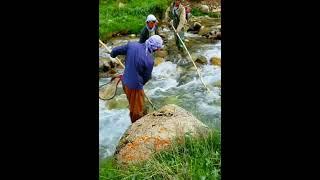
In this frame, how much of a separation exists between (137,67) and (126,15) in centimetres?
34

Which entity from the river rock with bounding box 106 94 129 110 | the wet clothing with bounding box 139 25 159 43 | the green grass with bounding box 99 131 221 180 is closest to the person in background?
the wet clothing with bounding box 139 25 159 43

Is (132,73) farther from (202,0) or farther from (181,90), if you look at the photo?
(202,0)

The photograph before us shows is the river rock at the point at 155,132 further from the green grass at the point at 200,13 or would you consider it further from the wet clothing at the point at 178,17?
the green grass at the point at 200,13

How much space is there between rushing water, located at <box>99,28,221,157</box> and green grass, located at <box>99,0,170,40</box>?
0.29ft

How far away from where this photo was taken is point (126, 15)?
15.5 feet

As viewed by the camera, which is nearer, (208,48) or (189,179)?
(189,179)

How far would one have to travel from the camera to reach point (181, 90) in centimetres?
464

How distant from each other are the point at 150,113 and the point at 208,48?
551mm

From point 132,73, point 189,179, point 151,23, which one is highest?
point 151,23

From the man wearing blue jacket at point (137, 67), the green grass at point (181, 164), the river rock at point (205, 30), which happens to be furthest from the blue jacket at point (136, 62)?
the green grass at point (181, 164)

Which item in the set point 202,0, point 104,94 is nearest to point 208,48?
point 202,0

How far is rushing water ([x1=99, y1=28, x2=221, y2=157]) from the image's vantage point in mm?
4535

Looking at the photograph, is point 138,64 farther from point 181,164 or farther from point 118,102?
point 181,164

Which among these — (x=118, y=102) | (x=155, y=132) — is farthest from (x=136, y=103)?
(x=155, y=132)
